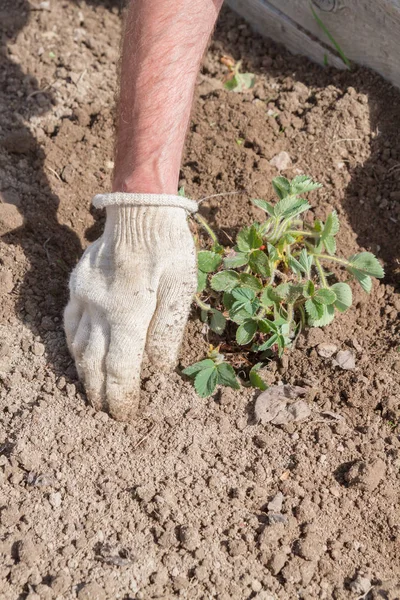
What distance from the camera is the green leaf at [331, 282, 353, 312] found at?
2.47 meters

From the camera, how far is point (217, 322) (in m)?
2.56

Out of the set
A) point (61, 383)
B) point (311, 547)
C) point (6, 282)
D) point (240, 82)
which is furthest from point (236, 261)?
point (240, 82)

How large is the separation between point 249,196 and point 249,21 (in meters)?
1.28

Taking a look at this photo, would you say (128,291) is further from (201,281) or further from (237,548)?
(237,548)

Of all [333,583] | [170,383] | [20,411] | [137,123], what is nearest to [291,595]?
[333,583]

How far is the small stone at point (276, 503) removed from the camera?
2.21 metres

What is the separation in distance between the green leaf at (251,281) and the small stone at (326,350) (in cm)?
31

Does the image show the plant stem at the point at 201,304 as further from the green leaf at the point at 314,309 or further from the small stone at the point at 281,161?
the small stone at the point at 281,161

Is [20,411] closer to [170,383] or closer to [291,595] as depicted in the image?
[170,383]

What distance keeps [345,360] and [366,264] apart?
12.9 inches

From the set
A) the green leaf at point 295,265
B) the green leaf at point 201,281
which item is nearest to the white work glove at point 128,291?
the green leaf at point 201,281

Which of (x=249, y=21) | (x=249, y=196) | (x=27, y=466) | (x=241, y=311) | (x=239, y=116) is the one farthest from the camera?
(x=249, y=21)

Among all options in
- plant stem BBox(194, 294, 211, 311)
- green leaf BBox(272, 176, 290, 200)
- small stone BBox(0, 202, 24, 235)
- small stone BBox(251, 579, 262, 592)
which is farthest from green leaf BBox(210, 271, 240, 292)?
small stone BBox(251, 579, 262, 592)

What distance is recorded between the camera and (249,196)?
2.91 m
